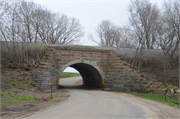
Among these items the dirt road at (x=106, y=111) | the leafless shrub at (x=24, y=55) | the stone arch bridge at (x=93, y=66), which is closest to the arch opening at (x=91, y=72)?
the stone arch bridge at (x=93, y=66)

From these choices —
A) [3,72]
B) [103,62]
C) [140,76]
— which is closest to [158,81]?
[140,76]

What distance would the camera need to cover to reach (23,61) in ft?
59.5

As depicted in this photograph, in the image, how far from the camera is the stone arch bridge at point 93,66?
1748 cm

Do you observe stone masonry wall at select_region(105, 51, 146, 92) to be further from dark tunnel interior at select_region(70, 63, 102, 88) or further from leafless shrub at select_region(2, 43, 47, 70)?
leafless shrub at select_region(2, 43, 47, 70)

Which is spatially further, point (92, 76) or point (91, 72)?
point (92, 76)

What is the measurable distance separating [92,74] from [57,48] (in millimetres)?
6810

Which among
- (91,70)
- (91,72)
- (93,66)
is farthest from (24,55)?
(91,72)

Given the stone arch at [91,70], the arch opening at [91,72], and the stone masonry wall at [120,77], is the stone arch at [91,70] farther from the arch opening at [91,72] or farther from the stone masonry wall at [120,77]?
the stone masonry wall at [120,77]

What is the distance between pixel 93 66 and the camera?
68.5 ft

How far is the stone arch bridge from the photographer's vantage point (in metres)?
17.5

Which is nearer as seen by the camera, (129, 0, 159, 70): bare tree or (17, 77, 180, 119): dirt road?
(17, 77, 180, 119): dirt road

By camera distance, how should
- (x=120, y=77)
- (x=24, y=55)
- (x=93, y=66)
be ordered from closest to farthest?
(x=24, y=55) → (x=120, y=77) → (x=93, y=66)

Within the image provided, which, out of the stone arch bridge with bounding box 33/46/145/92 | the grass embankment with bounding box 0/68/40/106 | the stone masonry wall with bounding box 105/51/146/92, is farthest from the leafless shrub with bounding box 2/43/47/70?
the stone masonry wall with bounding box 105/51/146/92

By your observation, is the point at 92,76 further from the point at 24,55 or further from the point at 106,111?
the point at 106,111
